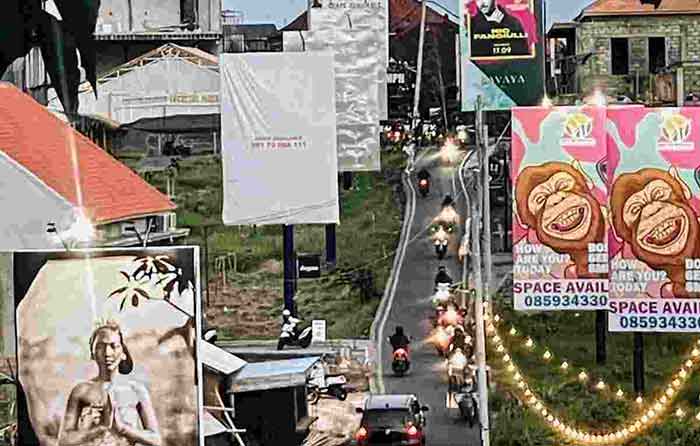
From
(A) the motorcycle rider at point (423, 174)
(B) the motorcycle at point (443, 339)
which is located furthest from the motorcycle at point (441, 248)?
(B) the motorcycle at point (443, 339)

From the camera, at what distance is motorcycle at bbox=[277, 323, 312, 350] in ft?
19.6

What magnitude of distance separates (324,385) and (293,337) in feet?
1.86

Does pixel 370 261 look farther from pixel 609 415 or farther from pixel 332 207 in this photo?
pixel 609 415

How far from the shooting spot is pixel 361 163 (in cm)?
682

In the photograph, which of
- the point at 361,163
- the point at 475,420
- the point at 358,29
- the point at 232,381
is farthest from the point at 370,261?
the point at 232,381

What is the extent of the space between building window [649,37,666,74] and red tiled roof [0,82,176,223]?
303 cm

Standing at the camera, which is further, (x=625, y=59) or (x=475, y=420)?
(x=625, y=59)

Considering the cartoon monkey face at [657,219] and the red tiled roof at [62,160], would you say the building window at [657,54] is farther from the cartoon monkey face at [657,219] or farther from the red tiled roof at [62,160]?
the red tiled roof at [62,160]

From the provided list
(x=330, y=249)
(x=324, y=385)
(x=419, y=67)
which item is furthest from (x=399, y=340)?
(x=419, y=67)

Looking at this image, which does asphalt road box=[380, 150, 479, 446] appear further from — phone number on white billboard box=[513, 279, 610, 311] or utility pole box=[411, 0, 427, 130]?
phone number on white billboard box=[513, 279, 610, 311]

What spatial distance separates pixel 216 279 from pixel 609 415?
6.82 ft

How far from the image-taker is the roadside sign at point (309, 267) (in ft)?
21.3

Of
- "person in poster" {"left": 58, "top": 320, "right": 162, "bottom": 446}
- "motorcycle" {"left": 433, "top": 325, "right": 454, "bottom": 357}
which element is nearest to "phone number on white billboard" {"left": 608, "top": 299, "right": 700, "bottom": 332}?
"motorcycle" {"left": 433, "top": 325, "right": 454, "bottom": 357}

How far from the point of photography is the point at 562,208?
5.74m
